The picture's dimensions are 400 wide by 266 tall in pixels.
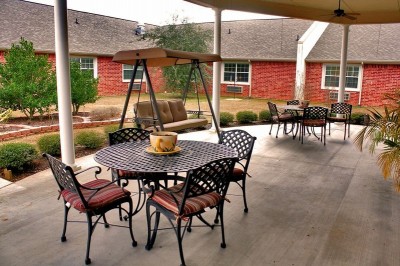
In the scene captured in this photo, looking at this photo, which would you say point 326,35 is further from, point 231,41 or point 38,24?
point 38,24

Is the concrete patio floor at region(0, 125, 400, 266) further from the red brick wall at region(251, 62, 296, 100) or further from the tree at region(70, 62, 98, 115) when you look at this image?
the red brick wall at region(251, 62, 296, 100)

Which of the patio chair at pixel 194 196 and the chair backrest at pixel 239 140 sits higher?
the chair backrest at pixel 239 140

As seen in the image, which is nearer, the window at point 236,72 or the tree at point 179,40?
the tree at point 179,40

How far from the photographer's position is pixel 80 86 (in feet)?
37.6

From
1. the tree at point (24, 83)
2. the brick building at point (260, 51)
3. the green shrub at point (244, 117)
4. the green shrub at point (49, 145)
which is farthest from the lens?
the brick building at point (260, 51)

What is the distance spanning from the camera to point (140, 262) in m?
3.08

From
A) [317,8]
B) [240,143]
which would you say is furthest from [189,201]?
[317,8]

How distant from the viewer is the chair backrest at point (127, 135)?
4.40 m

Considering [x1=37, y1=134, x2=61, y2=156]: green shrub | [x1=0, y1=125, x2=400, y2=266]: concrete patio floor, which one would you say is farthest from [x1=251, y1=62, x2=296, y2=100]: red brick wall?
[x1=37, y1=134, x2=61, y2=156]: green shrub

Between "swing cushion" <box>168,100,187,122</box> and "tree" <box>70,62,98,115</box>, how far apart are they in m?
4.30

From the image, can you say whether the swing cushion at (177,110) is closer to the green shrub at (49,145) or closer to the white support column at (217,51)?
the white support column at (217,51)

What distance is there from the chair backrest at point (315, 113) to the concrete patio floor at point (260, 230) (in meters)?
2.88

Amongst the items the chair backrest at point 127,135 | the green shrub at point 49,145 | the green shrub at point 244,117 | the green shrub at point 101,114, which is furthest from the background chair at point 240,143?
the green shrub at point 101,114

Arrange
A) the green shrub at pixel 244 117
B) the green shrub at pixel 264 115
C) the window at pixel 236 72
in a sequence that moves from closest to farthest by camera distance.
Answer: the green shrub at pixel 244 117 → the green shrub at pixel 264 115 → the window at pixel 236 72
